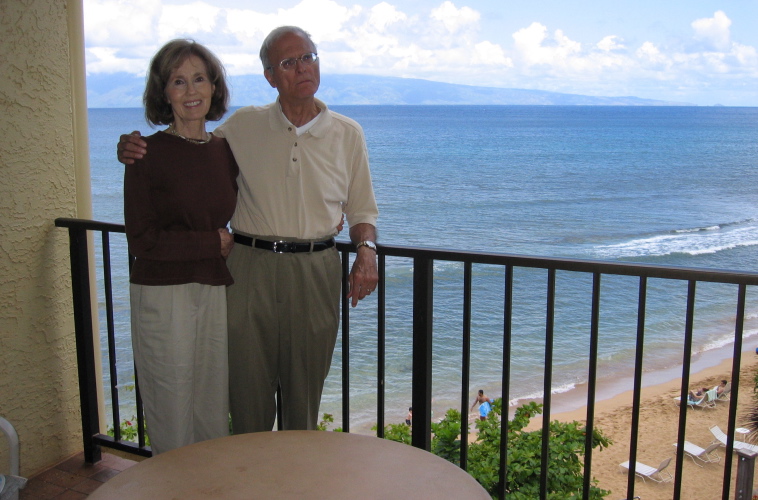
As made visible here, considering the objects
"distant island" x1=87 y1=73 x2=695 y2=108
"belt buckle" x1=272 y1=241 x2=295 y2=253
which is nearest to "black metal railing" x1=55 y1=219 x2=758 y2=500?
"belt buckle" x1=272 y1=241 x2=295 y2=253

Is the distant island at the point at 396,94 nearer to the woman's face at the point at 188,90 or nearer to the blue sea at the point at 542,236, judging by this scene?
the blue sea at the point at 542,236

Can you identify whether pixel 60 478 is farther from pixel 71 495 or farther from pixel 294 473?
pixel 294 473

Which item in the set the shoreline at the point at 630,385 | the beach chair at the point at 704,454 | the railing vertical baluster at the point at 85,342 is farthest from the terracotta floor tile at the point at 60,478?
the shoreline at the point at 630,385

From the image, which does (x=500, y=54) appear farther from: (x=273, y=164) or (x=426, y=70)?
(x=273, y=164)

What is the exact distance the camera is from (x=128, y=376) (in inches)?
472

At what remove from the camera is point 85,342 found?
2.68m

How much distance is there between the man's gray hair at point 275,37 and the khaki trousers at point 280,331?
0.56 meters

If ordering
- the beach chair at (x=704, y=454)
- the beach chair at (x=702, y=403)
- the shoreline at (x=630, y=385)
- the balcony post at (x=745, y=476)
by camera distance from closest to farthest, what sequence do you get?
the balcony post at (x=745, y=476) < the beach chair at (x=704, y=454) < the beach chair at (x=702, y=403) < the shoreline at (x=630, y=385)

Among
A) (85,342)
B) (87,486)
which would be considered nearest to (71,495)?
(87,486)

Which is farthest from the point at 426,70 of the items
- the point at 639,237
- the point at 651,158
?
the point at 639,237

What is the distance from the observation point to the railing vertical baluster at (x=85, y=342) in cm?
→ 258

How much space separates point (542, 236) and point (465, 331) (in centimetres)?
2191

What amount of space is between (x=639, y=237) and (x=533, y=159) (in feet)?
70.7

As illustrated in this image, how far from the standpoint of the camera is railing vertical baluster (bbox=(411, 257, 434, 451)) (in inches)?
83.4
